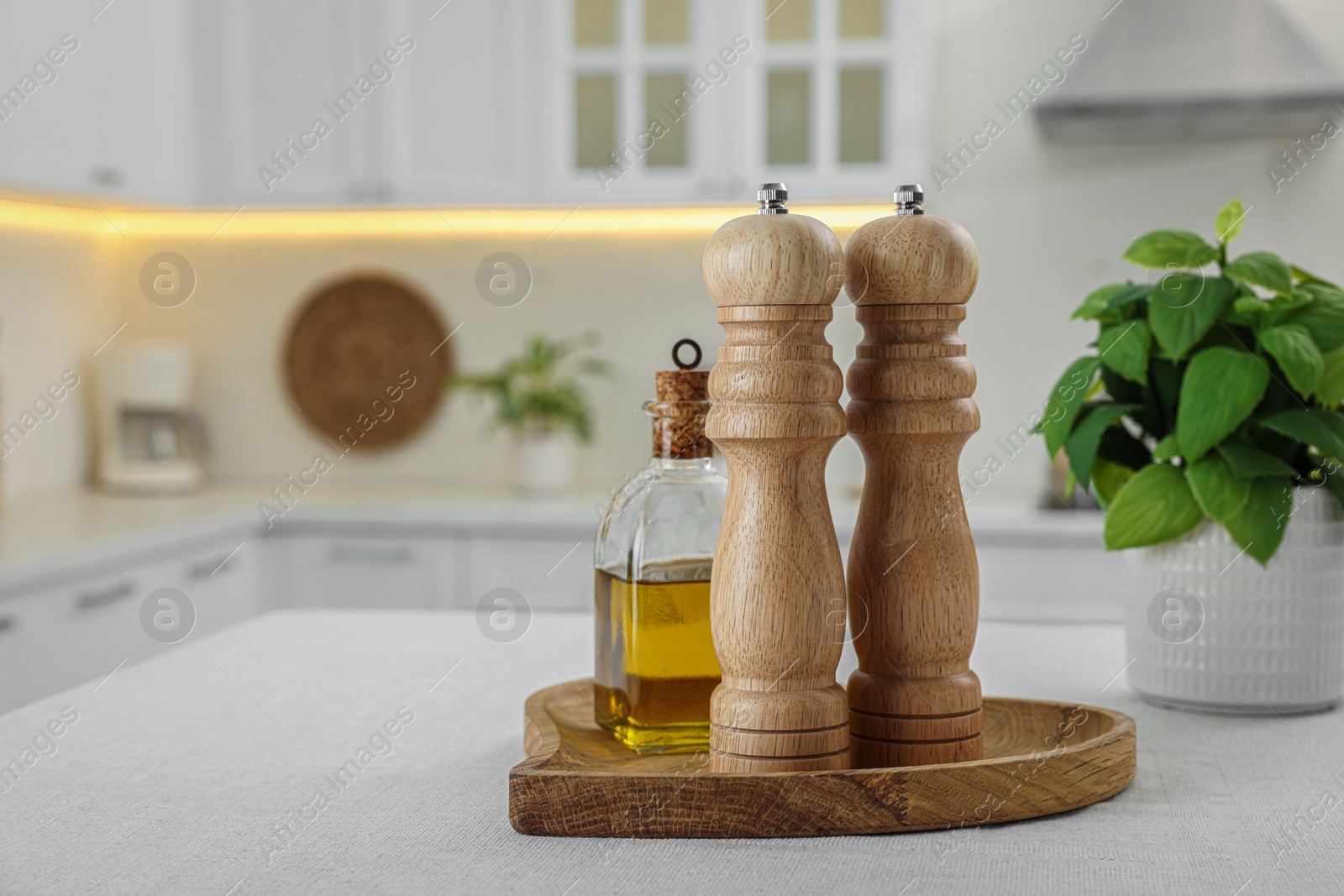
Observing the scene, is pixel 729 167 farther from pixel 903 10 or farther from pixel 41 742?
pixel 41 742

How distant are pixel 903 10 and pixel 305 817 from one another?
238 centimetres

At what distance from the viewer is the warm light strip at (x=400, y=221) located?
2711mm

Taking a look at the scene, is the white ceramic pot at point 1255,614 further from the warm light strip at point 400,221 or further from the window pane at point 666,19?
the window pane at point 666,19

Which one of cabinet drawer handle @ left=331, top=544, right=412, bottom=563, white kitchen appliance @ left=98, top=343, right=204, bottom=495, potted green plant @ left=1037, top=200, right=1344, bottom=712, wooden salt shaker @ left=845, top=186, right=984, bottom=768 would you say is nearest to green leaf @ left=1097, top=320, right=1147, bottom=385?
potted green plant @ left=1037, top=200, right=1344, bottom=712

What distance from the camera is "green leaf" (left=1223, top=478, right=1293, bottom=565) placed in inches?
31.0

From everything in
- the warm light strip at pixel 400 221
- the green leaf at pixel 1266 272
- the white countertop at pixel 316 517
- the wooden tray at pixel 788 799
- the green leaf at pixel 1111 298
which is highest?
the warm light strip at pixel 400 221

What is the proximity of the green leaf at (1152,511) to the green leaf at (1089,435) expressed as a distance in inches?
1.3

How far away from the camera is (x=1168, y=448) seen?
808 millimetres

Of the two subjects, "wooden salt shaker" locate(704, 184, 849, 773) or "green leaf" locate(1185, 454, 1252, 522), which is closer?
"wooden salt shaker" locate(704, 184, 849, 773)

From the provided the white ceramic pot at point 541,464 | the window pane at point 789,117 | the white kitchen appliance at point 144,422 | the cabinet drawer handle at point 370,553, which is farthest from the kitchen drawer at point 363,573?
the window pane at point 789,117

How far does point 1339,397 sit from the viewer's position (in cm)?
80

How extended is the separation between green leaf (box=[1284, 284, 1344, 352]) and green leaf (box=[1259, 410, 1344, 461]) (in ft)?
0.17

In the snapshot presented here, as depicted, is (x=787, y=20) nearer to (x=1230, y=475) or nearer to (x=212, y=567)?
(x=212, y=567)

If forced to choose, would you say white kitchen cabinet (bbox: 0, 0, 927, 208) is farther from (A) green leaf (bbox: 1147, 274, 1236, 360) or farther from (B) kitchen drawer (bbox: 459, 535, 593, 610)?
(A) green leaf (bbox: 1147, 274, 1236, 360)
